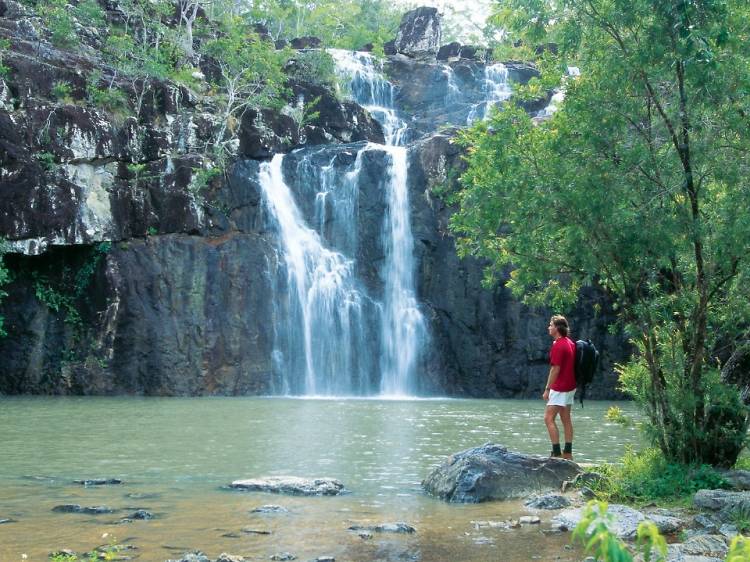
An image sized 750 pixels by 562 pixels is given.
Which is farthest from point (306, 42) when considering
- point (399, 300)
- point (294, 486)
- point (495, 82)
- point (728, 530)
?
point (728, 530)

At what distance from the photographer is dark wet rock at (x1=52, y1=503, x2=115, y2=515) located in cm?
748

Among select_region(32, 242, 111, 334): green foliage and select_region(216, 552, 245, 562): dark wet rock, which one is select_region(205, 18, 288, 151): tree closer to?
select_region(32, 242, 111, 334): green foliage

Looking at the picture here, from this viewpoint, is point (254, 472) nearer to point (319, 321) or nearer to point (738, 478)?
point (738, 478)

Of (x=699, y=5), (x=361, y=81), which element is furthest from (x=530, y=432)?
(x=361, y=81)

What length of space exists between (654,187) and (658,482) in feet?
9.62

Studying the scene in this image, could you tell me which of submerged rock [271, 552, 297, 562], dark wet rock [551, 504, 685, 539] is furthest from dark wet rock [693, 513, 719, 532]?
submerged rock [271, 552, 297, 562]

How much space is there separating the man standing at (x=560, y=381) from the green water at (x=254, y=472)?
1.81 m

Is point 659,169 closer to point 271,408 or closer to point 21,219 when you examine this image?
point 271,408

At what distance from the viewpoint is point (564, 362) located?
9.86 meters

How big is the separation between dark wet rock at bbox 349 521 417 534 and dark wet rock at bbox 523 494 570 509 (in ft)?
5.14

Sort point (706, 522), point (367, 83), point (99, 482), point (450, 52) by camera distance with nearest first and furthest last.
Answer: point (706, 522)
point (99, 482)
point (367, 83)
point (450, 52)

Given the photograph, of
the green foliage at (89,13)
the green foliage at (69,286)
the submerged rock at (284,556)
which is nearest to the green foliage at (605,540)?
the submerged rock at (284,556)

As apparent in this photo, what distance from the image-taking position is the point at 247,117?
1265 inches

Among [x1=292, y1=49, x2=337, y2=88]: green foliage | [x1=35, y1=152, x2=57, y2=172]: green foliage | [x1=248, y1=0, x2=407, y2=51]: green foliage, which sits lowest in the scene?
[x1=35, y1=152, x2=57, y2=172]: green foliage
